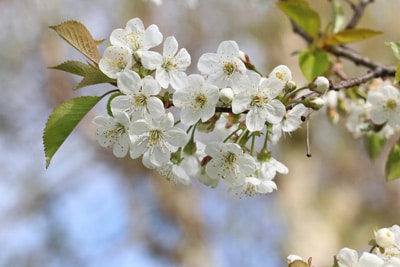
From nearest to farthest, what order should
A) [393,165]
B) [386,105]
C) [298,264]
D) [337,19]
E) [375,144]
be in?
1. [298,264]
2. [386,105]
3. [393,165]
4. [375,144]
5. [337,19]

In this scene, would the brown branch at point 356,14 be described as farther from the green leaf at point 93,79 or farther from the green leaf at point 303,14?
the green leaf at point 93,79

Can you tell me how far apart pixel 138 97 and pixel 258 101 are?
0.61ft

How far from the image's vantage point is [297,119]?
93 cm

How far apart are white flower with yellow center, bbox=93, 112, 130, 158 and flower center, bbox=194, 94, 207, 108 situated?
0.12 meters

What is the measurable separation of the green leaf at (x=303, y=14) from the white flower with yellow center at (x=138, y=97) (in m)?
0.62

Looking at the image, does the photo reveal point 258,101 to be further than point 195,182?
No

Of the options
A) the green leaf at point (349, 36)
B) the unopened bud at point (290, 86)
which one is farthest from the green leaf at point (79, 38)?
the green leaf at point (349, 36)

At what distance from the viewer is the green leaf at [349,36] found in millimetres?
1323

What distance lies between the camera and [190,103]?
85 cm

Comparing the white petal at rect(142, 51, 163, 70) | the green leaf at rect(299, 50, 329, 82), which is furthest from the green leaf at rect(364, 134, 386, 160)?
the white petal at rect(142, 51, 163, 70)

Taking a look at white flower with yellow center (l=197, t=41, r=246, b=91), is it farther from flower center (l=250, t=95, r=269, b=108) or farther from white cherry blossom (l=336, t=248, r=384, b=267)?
white cherry blossom (l=336, t=248, r=384, b=267)

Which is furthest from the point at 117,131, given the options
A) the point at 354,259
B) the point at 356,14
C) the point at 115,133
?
the point at 356,14

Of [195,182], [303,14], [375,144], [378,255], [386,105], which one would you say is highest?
[303,14]

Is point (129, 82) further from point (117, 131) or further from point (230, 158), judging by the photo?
point (230, 158)
